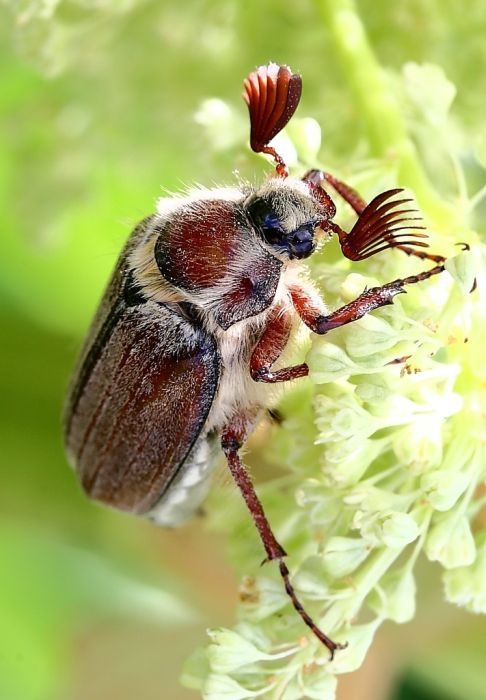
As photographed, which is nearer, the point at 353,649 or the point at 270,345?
the point at 353,649

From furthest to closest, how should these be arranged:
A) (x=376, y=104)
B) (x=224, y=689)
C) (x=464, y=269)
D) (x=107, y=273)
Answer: (x=107, y=273)
(x=376, y=104)
(x=224, y=689)
(x=464, y=269)

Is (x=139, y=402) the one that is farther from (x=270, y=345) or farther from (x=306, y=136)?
(x=306, y=136)

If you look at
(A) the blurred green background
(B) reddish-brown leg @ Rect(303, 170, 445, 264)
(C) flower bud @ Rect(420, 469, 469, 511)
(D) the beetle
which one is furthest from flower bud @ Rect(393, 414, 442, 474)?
(A) the blurred green background

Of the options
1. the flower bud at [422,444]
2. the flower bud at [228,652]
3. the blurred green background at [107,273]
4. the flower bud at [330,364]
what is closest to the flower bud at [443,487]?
the flower bud at [422,444]

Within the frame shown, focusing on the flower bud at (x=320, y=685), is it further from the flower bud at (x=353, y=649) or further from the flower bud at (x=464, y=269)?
the flower bud at (x=464, y=269)

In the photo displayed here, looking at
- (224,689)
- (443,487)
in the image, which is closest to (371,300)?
(443,487)
